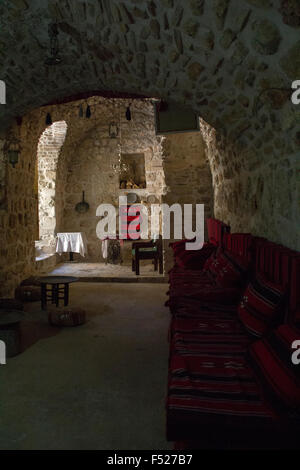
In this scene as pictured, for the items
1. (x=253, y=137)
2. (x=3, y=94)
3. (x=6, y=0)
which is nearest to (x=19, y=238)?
(x=3, y=94)

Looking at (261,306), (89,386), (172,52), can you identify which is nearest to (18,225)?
(89,386)

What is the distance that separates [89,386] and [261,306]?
126 centimetres

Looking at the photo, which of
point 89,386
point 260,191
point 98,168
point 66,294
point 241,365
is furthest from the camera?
point 98,168

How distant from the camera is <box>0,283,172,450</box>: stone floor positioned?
1.80 m

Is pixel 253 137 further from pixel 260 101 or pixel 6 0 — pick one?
pixel 6 0

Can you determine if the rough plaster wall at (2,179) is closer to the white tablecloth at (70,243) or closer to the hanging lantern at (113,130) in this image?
the white tablecloth at (70,243)

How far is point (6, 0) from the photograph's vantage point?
252cm

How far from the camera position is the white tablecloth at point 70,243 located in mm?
7750

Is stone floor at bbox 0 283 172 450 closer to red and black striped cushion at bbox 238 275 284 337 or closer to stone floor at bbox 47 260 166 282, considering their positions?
red and black striped cushion at bbox 238 275 284 337

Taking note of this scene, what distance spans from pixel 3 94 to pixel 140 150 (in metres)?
4.75

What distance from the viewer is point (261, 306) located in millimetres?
2131

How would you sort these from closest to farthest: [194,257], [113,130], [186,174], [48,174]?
1. [194,257]
2. [186,174]
3. [48,174]
4. [113,130]

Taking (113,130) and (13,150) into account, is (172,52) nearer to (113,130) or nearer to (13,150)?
(13,150)

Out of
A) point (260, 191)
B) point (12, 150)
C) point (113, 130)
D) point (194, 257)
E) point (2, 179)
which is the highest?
point (113, 130)
